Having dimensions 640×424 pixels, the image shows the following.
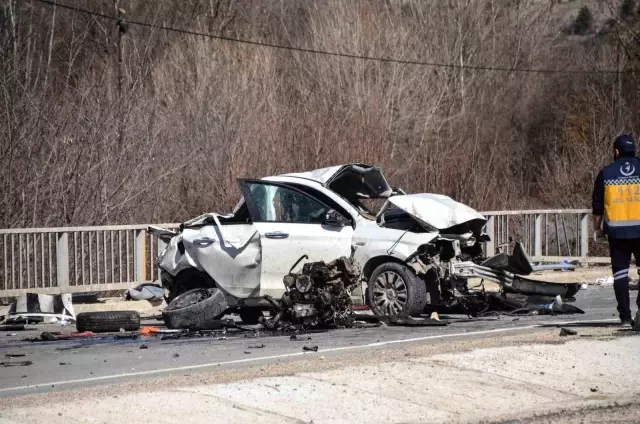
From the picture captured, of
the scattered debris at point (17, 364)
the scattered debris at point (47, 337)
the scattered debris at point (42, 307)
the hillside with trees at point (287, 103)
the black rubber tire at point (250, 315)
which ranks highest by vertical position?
the hillside with trees at point (287, 103)

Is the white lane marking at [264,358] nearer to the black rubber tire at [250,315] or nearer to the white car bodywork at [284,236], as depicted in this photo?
the white car bodywork at [284,236]

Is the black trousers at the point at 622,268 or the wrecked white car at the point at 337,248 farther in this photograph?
the wrecked white car at the point at 337,248

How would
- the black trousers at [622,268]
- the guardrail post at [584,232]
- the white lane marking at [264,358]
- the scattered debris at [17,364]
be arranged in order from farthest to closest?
the guardrail post at [584,232] < the black trousers at [622,268] < the scattered debris at [17,364] < the white lane marking at [264,358]

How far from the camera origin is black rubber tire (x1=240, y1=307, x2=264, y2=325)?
16.2 meters

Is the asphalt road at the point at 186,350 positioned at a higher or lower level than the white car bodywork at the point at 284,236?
lower

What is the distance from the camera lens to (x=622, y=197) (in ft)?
43.8

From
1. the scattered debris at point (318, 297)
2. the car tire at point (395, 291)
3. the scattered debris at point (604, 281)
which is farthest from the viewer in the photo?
the scattered debris at point (604, 281)

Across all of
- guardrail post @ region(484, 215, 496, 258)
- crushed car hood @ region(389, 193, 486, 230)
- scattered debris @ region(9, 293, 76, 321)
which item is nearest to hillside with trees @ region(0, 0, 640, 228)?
scattered debris @ region(9, 293, 76, 321)

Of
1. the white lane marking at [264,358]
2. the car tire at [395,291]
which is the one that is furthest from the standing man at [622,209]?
the car tire at [395,291]

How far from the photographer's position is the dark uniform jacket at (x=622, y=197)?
1327 cm

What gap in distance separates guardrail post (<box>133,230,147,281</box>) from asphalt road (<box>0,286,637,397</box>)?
15.6ft

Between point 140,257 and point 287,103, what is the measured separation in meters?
20.9

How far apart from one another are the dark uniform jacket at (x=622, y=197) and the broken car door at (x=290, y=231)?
346 cm

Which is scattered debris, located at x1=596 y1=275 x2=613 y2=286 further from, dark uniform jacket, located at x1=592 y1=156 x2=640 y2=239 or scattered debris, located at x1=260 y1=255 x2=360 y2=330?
dark uniform jacket, located at x1=592 y1=156 x2=640 y2=239
